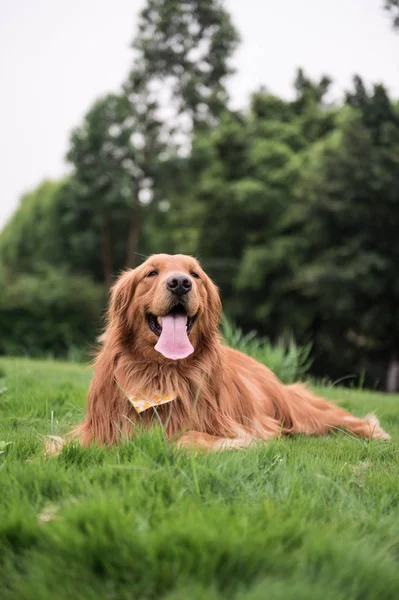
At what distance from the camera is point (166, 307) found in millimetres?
3250

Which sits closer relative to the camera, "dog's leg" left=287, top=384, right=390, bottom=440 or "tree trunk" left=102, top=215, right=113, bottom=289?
"dog's leg" left=287, top=384, right=390, bottom=440

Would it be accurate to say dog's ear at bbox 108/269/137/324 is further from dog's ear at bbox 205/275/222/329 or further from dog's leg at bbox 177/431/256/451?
dog's leg at bbox 177/431/256/451

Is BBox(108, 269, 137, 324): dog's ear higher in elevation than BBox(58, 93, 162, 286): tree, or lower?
lower

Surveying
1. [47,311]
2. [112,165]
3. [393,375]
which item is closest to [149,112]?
[112,165]

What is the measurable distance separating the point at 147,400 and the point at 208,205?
21.3 meters

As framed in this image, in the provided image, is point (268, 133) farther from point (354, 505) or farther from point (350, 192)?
point (354, 505)

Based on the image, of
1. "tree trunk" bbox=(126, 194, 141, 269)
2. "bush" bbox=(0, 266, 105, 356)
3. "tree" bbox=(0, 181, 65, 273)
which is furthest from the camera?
"tree" bbox=(0, 181, 65, 273)

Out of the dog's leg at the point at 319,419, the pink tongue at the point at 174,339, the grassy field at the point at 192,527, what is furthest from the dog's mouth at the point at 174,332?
the dog's leg at the point at 319,419

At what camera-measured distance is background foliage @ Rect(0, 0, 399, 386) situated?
19906 mm

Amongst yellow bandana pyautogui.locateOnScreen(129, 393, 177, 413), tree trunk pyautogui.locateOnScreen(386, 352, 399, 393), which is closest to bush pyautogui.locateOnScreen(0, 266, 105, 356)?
tree trunk pyautogui.locateOnScreen(386, 352, 399, 393)

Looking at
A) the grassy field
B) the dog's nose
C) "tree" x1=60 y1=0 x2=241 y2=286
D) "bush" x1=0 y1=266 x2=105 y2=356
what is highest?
"tree" x1=60 y1=0 x2=241 y2=286

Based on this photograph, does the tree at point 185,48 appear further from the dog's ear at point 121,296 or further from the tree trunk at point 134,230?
the dog's ear at point 121,296

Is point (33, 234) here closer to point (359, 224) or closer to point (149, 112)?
point (149, 112)

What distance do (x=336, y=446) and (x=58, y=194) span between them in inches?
1017
